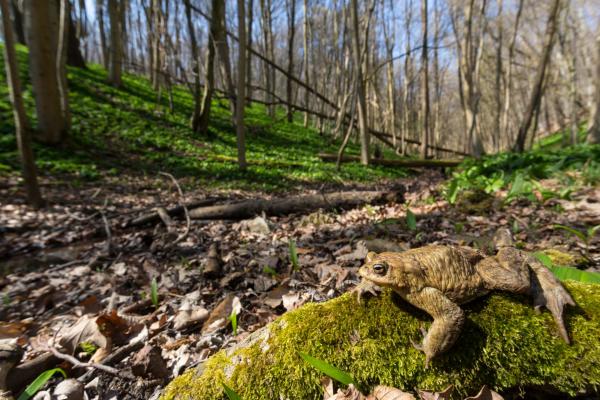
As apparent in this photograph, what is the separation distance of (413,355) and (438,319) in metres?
0.21

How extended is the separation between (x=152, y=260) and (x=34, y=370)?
2.14 m

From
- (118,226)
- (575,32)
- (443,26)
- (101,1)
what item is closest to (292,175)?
(118,226)

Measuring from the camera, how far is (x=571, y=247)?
3049 mm

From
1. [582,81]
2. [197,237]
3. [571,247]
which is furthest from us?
[582,81]

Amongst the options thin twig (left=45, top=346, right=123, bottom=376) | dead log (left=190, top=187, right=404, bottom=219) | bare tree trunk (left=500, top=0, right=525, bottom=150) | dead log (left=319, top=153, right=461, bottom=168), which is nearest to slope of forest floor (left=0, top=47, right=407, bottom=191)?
dead log (left=319, top=153, right=461, bottom=168)

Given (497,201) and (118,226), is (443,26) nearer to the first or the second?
(497,201)

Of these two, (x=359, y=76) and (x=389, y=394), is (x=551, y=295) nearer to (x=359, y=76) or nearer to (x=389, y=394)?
(x=389, y=394)

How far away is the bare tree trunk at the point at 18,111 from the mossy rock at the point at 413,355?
6239mm

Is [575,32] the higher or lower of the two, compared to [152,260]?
higher

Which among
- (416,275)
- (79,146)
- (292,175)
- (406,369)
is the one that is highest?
(79,146)

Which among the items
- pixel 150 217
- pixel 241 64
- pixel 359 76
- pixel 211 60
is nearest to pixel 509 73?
pixel 359 76

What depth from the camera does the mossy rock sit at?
141 centimetres

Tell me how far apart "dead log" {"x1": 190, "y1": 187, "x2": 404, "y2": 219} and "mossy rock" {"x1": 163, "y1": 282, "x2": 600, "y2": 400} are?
14.6ft

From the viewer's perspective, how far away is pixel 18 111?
555cm
